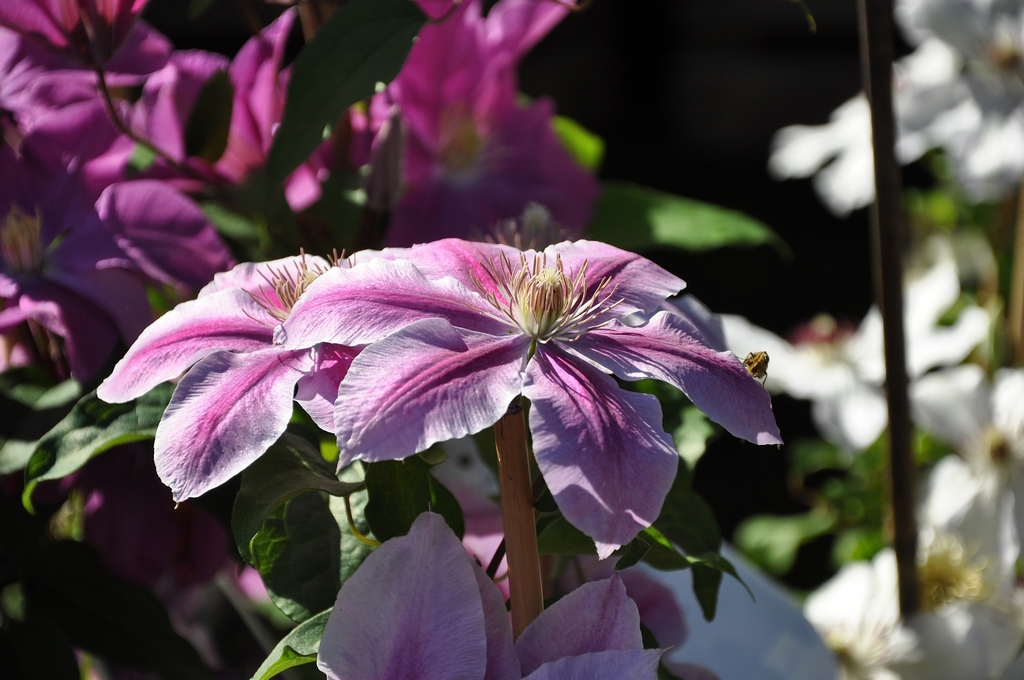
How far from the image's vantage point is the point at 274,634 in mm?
502

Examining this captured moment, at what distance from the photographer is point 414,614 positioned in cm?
29

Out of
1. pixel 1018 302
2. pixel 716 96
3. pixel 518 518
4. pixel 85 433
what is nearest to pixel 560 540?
pixel 518 518

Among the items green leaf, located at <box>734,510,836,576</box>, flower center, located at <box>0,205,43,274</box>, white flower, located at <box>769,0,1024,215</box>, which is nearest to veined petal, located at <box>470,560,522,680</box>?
flower center, located at <box>0,205,43,274</box>

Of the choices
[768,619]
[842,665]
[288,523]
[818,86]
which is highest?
[288,523]

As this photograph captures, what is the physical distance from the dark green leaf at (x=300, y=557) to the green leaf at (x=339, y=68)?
121mm

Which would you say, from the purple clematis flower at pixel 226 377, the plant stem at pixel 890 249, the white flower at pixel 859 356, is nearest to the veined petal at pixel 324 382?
the purple clematis flower at pixel 226 377

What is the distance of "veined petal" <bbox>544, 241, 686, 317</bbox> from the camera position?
0.32 m

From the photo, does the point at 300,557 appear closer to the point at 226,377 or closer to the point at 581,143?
→ the point at 226,377

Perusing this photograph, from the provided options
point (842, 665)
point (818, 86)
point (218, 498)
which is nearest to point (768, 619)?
point (842, 665)

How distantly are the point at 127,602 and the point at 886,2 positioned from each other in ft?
1.27

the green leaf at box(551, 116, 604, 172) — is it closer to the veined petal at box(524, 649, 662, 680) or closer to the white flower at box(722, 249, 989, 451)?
the white flower at box(722, 249, 989, 451)

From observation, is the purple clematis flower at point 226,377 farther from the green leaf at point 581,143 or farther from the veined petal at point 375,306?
the green leaf at point 581,143

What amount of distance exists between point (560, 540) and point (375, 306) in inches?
4.4

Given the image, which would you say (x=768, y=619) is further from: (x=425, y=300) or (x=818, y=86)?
(x=818, y=86)
